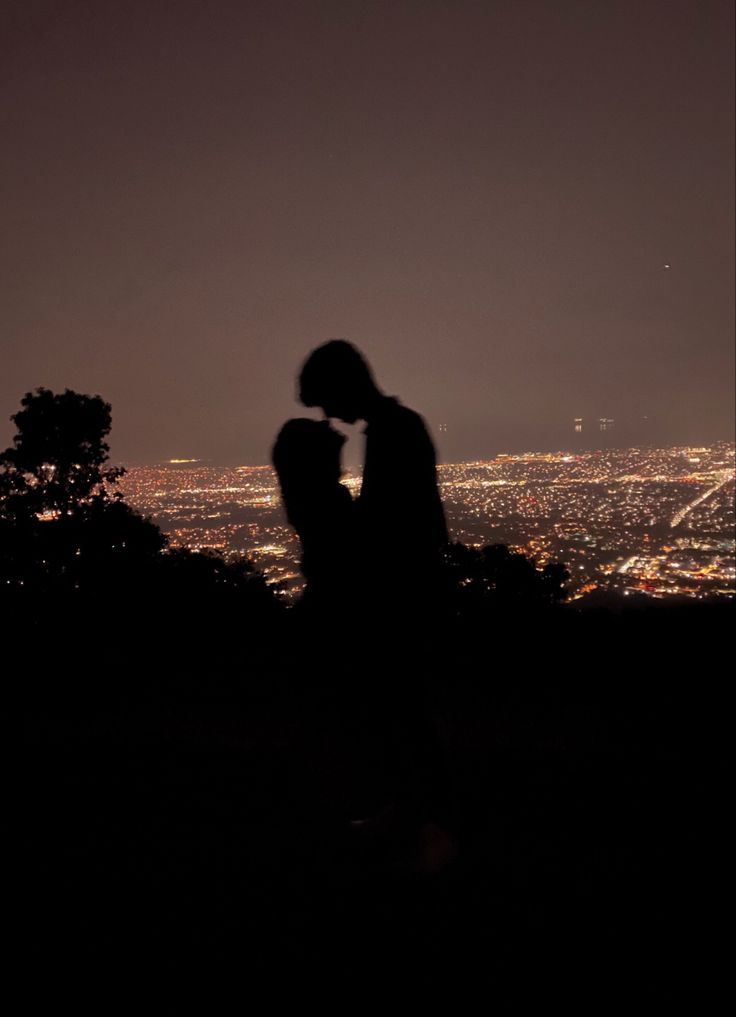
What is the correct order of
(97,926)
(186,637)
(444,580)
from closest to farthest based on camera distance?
(97,926)
(444,580)
(186,637)

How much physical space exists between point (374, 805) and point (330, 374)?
6.47ft

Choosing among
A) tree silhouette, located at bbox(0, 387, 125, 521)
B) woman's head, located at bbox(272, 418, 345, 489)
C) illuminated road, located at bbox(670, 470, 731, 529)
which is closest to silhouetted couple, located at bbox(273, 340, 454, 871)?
woman's head, located at bbox(272, 418, 345, 489)

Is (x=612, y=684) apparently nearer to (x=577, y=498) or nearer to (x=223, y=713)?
(x=223, y=713)

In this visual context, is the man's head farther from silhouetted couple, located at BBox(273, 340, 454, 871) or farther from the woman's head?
the woman's head

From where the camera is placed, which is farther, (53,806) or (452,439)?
(452,439)

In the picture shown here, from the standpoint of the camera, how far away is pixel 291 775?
3.59 m

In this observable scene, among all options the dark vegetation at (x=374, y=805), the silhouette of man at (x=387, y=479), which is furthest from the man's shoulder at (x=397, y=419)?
the dark vegetation at (x=374, y=805)

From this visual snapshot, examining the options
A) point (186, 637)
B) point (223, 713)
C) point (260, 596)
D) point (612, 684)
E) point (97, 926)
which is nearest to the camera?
point (97, 926)

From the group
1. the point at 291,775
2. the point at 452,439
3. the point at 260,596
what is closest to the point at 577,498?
the point at 452,439

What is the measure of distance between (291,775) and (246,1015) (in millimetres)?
1803

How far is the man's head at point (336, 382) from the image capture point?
2844 mm

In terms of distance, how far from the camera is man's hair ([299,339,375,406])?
9.33ft

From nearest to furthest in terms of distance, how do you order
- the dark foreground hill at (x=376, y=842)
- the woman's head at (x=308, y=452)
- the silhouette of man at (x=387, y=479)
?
the dark foreground hill at (x=376, y=842), the woman's head at (x=308, y=452), the silhouette of man at (x=387, y=479)

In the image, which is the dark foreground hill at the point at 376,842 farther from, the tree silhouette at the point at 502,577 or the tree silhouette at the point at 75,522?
the tree silhouette at the point at 75,522
